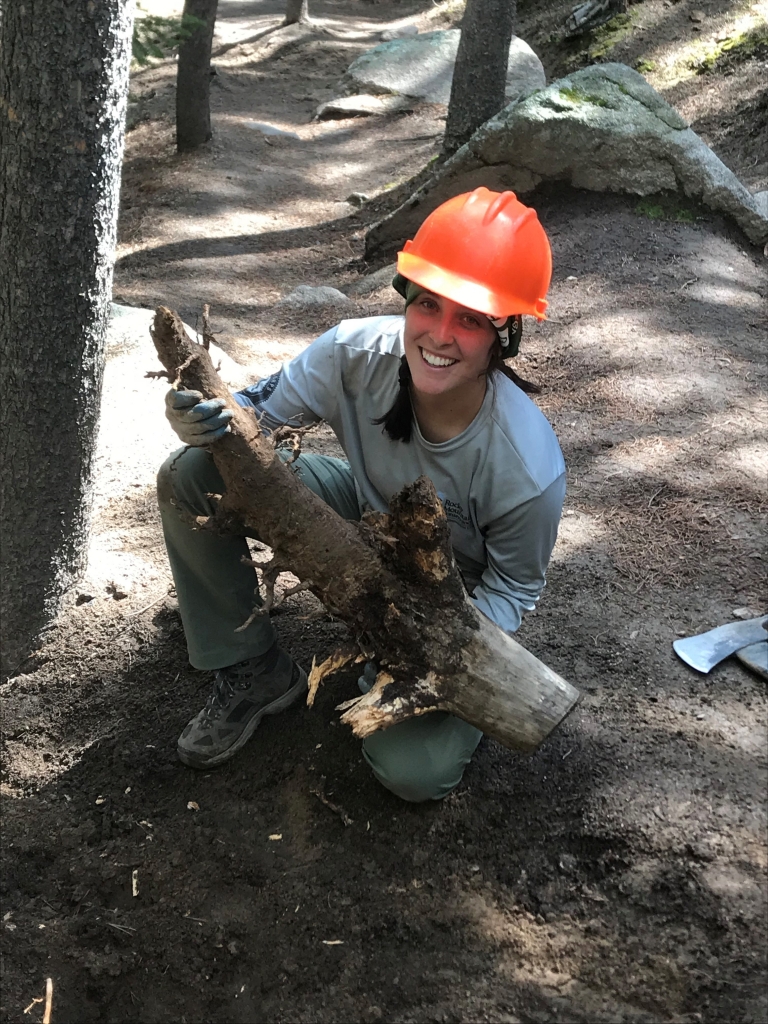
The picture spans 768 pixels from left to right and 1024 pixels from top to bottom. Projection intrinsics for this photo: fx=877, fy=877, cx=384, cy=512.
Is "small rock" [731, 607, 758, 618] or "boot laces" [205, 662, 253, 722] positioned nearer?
"boot laces" [205, 662, 253, 722]

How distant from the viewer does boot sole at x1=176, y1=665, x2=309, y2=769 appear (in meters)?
2.62

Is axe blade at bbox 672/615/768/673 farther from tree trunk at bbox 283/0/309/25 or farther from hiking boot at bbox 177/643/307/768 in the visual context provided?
tree trunk at bbox 283/0/309/25

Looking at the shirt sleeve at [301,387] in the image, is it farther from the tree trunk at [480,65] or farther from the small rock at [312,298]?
the tree trunk at [480,65]

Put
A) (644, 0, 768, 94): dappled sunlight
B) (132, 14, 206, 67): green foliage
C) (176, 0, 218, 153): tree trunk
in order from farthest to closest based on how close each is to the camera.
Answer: (644, 0, 768, 94): dappled sunlight
(176, 0, 218, 153): tree trunk
(132, 14, 206, 67): green foliage

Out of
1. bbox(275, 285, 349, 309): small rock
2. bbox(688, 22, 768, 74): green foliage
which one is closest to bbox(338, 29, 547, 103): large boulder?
bbox(688, 22, 768, 74): green foliage

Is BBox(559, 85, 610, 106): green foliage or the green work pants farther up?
BBox(559, 85, 610, 106): green foliage

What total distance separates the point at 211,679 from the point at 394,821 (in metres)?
0.84

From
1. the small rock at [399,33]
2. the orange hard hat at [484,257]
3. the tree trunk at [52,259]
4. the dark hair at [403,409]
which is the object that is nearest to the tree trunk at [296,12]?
the small rock at [399,33]

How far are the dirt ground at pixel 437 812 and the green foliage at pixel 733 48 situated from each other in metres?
5.59

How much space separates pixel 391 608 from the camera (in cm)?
220

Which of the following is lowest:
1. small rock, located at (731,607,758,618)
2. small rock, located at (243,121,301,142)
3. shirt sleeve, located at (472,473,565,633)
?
small rock, located at (243,121,301,142)

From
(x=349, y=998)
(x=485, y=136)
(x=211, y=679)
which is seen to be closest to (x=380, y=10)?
(x=485, y=136)

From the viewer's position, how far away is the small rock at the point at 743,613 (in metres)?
3.06

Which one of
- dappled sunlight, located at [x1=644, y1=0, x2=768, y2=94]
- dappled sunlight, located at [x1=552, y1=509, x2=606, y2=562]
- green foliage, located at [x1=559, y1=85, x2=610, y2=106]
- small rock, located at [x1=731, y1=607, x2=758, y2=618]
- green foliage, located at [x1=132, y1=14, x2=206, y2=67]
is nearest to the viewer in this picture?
small rock, located at [x1=731, y1=607, x2=758, y2=618]
